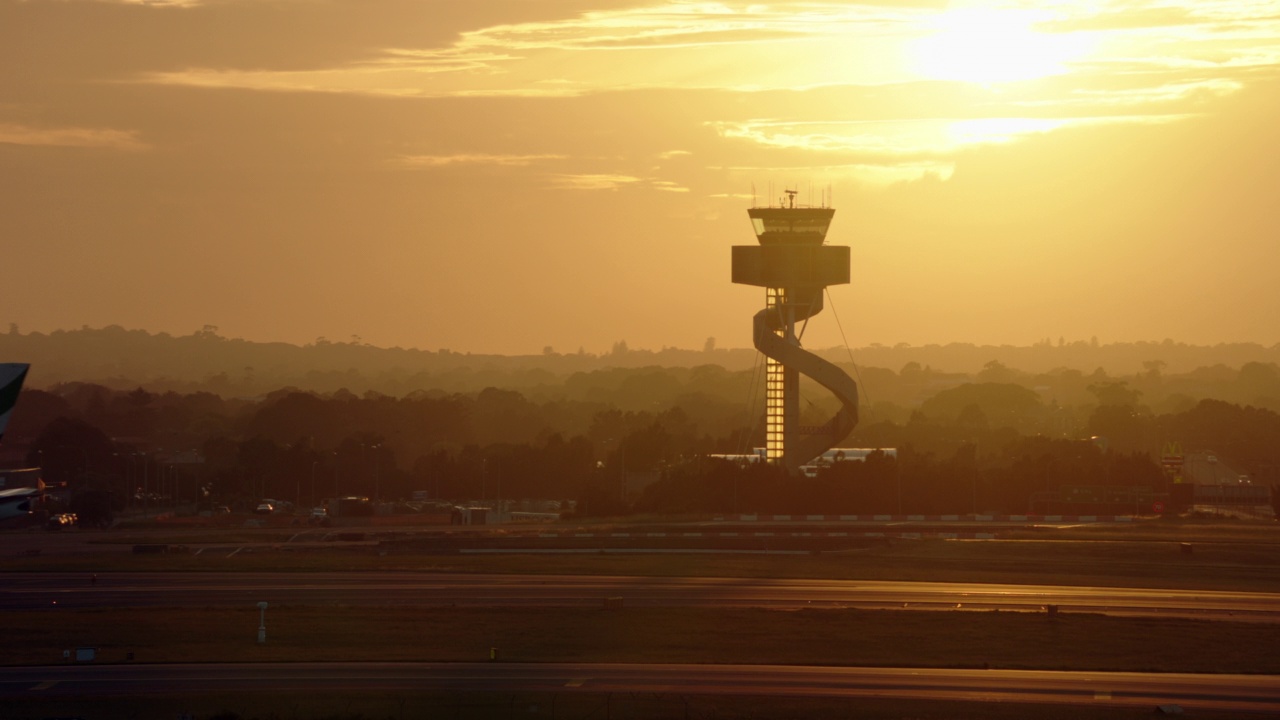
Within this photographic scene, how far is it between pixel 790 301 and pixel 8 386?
93830mm

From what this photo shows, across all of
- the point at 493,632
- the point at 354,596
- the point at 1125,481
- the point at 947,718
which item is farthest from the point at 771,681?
the point at 1125,481

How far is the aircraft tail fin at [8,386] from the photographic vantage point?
4053 cm

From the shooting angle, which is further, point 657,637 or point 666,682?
point 657,637

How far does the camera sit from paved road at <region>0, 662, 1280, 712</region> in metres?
40.4

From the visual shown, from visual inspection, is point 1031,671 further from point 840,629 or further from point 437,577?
point 437,577

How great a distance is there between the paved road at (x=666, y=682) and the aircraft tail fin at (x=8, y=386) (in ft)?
26.8

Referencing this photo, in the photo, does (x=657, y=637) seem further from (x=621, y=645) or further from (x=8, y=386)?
(x=8, y=386)

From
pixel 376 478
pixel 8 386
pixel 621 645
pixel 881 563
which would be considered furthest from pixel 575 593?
pixel 376 478

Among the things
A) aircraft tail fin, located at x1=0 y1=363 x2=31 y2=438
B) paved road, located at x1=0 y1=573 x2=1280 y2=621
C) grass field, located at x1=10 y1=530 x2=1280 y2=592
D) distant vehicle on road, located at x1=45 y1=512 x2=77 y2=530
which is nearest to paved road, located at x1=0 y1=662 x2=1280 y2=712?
aircraft tail fin, located at x1=0 y1=363 x2=31 y2=438

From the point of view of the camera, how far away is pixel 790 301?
128 metres

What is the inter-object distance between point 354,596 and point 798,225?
76.5 meters

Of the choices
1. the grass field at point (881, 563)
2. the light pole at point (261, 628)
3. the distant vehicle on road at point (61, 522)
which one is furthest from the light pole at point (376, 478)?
the light pole at point (261, 628)

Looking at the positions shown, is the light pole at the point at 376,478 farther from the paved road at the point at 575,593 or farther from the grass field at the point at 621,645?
the grass field at the point at 621,645

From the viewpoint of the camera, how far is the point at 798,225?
128625mm
